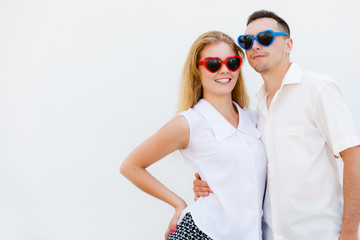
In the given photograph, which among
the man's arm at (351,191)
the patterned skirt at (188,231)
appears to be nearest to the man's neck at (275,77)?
the man's arm at (351,191)

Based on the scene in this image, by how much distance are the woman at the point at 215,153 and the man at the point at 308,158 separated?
0.32 ft

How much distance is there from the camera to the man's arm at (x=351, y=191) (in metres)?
1.79

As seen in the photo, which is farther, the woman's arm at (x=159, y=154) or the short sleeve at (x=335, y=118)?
the woman's arm at (x=159, y=154)

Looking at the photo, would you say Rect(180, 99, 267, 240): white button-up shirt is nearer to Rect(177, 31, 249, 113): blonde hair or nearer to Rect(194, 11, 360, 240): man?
Rect(194, 11, 360, 240): man

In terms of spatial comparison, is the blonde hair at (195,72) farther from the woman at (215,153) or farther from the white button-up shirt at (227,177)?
the white button-up shirt at (227,177)

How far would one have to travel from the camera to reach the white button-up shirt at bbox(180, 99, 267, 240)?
2006mm

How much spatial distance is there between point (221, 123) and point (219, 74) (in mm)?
300

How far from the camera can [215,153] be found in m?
2.03

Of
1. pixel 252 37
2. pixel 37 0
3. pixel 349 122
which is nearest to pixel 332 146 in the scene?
pixel 349 122

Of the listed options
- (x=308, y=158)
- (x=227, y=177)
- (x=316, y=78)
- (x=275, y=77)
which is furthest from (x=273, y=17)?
(x=227, y=177)

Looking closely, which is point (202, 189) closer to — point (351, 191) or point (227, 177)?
point (227, 177)

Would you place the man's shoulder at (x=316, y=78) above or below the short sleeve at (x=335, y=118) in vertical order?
above

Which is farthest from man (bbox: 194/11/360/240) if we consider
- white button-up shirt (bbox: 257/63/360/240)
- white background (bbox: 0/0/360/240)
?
white background (bbox: 0/0/360/240)

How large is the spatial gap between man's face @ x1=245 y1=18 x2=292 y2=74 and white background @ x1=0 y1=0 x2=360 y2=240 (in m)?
1.07
